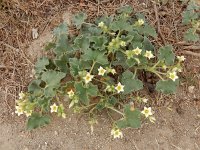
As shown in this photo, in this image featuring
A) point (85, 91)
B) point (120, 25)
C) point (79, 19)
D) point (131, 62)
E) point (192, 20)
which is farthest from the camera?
point (192, 20)

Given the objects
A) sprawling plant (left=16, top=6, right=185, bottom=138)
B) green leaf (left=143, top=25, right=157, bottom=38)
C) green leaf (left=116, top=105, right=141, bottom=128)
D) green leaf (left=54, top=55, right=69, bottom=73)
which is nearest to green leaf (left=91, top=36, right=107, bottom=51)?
sprawling plant (left=16, top=6, right=185, bottom=138)

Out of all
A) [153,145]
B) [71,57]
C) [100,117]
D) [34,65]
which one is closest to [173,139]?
[153,145]

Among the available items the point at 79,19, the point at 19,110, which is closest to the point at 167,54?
the point at 79,19

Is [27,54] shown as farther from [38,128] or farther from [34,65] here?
[38,128]

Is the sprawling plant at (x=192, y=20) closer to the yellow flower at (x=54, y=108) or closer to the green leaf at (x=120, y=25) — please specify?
the green leaf at (x=120, y=25)

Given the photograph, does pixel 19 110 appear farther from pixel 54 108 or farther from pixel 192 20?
pixel 192 20

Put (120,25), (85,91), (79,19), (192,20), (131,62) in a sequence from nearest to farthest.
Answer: (85,91)
(131,62)
(120,25)
(79,19)
(192,20)
